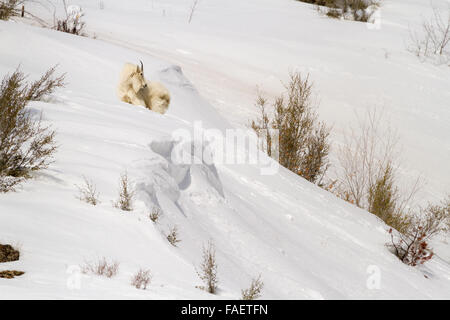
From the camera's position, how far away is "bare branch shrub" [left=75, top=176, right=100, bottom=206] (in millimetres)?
2768

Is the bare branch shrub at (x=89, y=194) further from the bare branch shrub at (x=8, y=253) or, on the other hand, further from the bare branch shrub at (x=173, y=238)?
the bare branch shrub at (x=8, y=253)

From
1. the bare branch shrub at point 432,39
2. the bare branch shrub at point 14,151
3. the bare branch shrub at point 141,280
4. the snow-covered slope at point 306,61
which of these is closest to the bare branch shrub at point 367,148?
the snow-covered slope at point 306,61

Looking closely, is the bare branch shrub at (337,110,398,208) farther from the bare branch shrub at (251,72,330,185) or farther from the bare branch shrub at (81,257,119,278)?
the bare branch shrub at (81,257,119,278)

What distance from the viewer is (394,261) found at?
4.83 meters

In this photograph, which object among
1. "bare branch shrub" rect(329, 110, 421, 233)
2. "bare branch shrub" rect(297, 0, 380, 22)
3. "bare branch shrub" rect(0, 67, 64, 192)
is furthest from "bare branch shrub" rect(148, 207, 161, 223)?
"bare branch shrub" rect(297, 0, 380, 22)

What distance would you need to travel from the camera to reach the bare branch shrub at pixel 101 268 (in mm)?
2116

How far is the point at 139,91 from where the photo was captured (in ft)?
16.8

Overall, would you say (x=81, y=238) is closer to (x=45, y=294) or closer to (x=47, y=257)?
(x=47, y=257)

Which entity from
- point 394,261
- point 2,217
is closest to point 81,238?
point 2,217

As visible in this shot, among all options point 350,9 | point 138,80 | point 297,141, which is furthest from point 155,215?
point 350,9

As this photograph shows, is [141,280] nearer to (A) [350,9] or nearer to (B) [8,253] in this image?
(B) [8,253]

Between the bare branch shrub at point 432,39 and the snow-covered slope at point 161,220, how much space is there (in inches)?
313

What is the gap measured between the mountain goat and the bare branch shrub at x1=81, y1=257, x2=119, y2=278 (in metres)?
2.92
